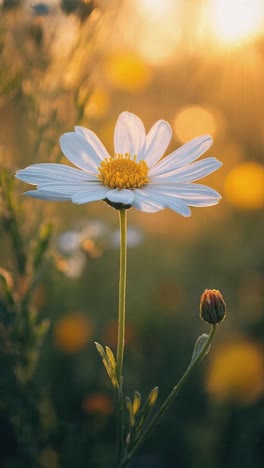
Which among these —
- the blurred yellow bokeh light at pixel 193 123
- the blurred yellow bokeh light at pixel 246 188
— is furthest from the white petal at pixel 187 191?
the blurred yellow bokeh light at pixel 193 123

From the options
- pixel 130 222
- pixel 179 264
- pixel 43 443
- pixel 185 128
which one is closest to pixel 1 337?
pixel 43 443

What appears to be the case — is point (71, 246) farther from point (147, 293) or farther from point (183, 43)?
point (183, 43)

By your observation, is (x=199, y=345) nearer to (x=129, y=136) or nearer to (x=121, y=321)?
(x=121, y=321)

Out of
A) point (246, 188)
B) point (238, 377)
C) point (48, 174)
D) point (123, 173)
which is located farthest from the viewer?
point (246, 188)

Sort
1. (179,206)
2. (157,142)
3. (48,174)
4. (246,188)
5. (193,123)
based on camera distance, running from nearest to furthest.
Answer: (179,206), (48,174), (157,142), (246,188), (193,123)

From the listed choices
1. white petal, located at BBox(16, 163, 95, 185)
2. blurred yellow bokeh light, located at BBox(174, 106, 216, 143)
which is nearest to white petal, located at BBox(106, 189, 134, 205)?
white petal, located at BBox(16, 163, 95, 185)

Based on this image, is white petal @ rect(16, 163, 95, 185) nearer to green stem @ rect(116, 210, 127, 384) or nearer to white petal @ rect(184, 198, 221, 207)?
green stem @ rect(116, 210, 127, 384)

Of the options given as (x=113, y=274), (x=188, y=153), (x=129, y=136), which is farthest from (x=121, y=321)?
(x=113, y=274)
